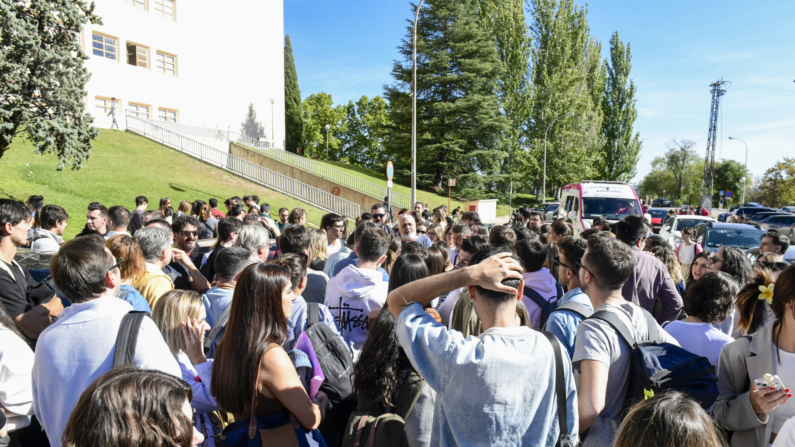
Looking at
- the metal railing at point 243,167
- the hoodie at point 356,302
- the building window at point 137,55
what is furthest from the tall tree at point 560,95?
the hoodie at point 356,302

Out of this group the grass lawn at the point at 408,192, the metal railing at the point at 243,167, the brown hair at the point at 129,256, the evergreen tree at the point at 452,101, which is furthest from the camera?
the evergreen tree at the point at 452,101

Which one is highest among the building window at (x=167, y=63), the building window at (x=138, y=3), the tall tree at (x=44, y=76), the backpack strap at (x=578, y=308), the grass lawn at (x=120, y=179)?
the building window at (x=138, y=3)

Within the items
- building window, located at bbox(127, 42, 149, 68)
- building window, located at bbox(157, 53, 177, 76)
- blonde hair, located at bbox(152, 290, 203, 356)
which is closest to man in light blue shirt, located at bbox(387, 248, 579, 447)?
blonde hair, located at bbox(152, 290, 203, 356)

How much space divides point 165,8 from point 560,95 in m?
34.6

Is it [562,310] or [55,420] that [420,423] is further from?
[55,420]

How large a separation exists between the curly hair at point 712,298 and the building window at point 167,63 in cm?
3838

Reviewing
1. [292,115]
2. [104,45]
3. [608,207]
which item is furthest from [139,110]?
[608,207]

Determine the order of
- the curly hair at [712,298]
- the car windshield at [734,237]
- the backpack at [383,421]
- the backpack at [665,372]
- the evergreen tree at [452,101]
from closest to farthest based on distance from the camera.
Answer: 1. the backpack at [665,372]
2. the backpack at [383,421]
3. the curly hair at [712,298]
4. the car windshield at [734,237]
5. the evergreen tree at [452,101]

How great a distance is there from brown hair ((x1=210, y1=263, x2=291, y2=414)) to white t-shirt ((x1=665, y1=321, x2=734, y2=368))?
2.68 m

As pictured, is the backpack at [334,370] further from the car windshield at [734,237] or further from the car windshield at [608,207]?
the car windshield at [608,207]

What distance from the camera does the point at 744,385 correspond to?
97.0 inches

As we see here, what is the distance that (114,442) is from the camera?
142 centimetres

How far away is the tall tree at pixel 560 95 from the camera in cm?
4244

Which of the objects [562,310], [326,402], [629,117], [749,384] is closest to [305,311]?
[326,402]
